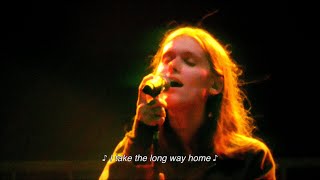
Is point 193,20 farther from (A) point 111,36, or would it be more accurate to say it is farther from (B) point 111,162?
(B) point 111,162

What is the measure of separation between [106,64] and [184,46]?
0.49 meters

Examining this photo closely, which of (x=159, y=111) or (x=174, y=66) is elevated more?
(x=174, y=66)

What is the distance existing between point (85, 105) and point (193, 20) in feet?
1.73

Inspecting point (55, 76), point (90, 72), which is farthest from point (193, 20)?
point (55, 76)

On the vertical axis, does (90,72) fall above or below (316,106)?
above

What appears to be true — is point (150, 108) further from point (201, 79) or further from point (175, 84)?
point (201, 79)

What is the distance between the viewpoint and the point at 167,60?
1354 millimetres

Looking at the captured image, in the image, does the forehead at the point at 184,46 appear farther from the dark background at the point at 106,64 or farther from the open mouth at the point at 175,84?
the dark background at the point at 106,64

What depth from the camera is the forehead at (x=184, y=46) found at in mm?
Answer: 1356

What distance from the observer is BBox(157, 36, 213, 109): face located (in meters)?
1.31

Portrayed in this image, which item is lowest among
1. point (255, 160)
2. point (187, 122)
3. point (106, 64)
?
point (255, 160)

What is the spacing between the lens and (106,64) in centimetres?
176

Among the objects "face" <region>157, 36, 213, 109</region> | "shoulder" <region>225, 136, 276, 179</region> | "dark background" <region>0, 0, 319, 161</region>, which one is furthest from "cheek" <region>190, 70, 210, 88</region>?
"dark background" <region>0, 0, 319, 161</region>

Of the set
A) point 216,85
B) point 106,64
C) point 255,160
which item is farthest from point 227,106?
point 106,64
